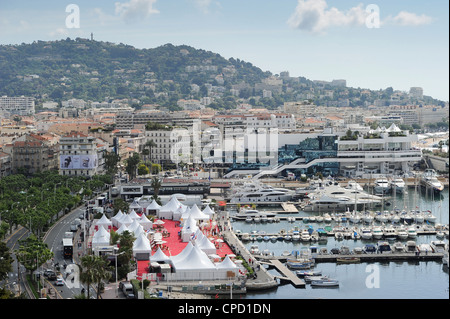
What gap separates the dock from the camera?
396 inches

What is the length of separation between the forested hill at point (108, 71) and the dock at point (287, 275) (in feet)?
123

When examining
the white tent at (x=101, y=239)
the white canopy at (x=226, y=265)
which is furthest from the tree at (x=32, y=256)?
the white canopy at (x=226, y=265)

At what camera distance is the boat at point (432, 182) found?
65.7 ft

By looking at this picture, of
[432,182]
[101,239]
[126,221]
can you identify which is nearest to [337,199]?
[432,182]

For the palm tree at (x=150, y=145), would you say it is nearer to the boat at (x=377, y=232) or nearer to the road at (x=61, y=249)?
the road at (x=61, y=249)

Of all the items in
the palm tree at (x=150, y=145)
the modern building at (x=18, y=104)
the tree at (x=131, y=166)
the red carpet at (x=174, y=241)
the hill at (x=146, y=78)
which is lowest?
the red carpet at (x=174, y=241)

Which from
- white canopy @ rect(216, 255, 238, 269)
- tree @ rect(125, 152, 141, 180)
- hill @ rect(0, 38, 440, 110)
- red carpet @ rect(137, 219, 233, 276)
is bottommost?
red carpet @ rect(137, 219, 233, 276)

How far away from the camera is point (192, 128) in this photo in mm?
30219

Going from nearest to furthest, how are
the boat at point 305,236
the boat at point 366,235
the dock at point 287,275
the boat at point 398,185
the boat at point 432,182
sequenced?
the dock at point 287,275, the boat at point 305,236, the boat at point 366,235, the boat at point 432,182, the boat at point 398,185

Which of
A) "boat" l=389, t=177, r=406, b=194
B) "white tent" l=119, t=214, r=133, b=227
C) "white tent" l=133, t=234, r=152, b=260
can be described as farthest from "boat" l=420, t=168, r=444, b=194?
"white tent" l=133, t=234, r=152, b=260

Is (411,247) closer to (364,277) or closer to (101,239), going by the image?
(364,277)

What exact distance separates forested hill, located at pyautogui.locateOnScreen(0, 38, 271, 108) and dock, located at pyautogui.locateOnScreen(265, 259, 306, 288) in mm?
37419

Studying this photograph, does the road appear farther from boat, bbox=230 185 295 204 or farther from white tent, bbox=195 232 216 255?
boat, bbox=230 185 295 204

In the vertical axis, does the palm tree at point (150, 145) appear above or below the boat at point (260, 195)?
above
